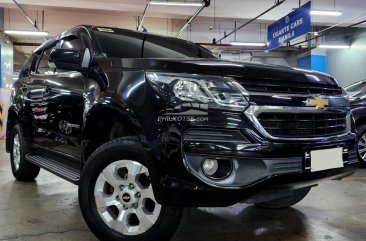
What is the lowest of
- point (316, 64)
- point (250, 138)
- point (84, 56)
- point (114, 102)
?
point (250, 138)

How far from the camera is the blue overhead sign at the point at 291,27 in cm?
976

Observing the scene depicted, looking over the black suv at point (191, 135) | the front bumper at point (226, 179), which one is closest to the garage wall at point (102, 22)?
the black suv at point (191, 135)

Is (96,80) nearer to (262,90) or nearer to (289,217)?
(262,90)

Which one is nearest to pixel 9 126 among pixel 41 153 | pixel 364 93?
pixel 41 153

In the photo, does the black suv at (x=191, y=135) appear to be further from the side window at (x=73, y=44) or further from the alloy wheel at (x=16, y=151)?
the alloy wheel at (x=16, y=151)

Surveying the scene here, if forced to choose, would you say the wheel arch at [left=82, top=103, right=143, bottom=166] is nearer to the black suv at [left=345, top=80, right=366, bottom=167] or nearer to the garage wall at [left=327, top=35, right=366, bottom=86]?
the black suv at [left=345, top=80, right=366, bottom=167]

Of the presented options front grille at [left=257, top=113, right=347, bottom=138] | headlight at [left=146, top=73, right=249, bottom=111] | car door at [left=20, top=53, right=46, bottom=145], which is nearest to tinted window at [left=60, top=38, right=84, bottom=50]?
car door at [left=20, top=53, right=46, bottom=145]

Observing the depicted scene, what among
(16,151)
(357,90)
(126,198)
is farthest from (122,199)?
(357,90)

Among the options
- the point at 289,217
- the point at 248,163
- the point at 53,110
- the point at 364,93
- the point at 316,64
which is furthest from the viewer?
the point at 316,64

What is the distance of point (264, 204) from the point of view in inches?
128

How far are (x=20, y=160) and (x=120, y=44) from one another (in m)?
2.06

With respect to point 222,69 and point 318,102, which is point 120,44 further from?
point 318,102

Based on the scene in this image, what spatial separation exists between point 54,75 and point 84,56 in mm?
747

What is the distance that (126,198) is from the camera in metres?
2.21
